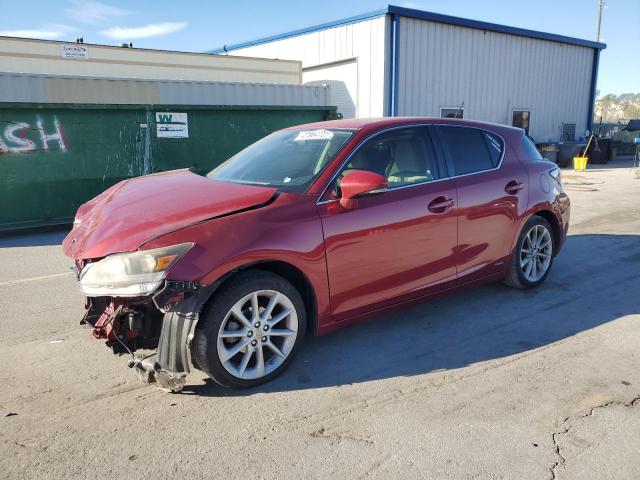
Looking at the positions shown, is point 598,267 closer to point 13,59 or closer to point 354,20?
point 354,20

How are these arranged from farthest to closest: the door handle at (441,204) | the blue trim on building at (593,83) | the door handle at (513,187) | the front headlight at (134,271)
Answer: the blue trim on building at (593,83), the door handle at (513,187), the door handle at (441,204), the front headlight at (134,271)

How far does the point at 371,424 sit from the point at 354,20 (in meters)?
16.5

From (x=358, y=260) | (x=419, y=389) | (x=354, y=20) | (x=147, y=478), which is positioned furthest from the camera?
(x=354, y=20)

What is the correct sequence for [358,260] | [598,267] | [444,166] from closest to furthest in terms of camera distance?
[358,260] < [444,166] < [598,267]

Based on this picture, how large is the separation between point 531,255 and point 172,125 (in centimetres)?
699

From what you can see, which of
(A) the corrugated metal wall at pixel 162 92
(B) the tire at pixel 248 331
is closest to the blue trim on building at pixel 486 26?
(A) the corrugated metal wall at pixel 162 92

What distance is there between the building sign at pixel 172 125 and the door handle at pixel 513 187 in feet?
22.4

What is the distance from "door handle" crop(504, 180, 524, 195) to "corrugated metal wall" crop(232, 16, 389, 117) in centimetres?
1280

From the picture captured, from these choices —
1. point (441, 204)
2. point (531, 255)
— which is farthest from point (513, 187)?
point (441, 204)

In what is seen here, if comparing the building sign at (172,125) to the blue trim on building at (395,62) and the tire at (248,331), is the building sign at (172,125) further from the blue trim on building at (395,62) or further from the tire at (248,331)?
the blue trim on building at (395,62)

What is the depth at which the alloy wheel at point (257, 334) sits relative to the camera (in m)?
3.11

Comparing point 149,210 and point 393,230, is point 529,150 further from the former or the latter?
point 149,210

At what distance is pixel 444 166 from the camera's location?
165 inches

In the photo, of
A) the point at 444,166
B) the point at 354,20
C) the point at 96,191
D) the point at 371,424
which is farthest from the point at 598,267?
the point at 354,20
